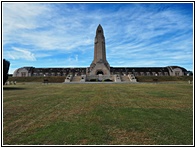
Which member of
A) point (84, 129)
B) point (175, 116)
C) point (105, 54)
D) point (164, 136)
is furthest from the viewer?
point (105, 54)

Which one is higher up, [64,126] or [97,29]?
[97,29]

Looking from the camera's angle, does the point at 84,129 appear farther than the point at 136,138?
Yes

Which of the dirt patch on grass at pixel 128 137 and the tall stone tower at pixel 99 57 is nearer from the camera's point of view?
the dirt patch on grass at pixel 128 137

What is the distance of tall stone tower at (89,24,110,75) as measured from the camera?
62969mm

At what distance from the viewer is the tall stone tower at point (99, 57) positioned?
63.0m

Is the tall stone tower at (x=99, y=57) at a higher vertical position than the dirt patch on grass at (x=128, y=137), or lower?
higher

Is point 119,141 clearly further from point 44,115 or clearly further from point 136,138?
point 44,115

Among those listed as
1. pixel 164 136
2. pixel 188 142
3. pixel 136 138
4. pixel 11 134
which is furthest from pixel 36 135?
pixel 188 142

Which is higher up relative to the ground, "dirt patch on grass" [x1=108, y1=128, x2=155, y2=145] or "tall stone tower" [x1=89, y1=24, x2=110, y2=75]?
"tall stone tower" [x1=89, y1=24, x2=110, y2=75]

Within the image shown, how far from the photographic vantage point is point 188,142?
4672mm

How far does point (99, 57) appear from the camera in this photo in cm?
6656

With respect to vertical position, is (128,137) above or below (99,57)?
below

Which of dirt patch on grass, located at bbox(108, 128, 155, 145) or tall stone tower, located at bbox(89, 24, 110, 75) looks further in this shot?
tall stone tower, located at bbox(89, 24, 110, 75)

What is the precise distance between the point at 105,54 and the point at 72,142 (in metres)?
64.6
